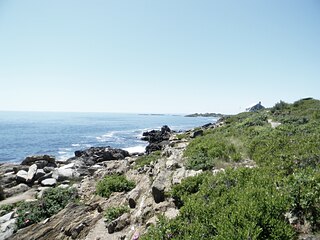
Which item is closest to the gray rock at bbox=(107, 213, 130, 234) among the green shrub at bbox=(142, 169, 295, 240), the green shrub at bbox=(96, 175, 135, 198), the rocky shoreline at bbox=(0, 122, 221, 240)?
the rocky shoreline at bbox=(0, 122, 221, 240)

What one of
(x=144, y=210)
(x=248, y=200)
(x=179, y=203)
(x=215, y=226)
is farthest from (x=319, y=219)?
(x=144, y=210)

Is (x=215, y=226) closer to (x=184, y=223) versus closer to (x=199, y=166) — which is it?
(x=184, y=223)

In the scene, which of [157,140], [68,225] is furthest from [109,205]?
[157,140]

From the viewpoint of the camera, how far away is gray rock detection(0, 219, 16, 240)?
44.8 feet

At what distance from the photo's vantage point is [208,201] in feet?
24.8

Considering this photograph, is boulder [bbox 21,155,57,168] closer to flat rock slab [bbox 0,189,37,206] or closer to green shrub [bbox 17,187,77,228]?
flat rock slab [bbox 0,189,37,206]

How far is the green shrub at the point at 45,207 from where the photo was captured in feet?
48.4

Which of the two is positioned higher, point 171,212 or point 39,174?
point 171,212

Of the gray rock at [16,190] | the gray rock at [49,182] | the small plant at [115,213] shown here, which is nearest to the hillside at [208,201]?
the small plant at [115,213]

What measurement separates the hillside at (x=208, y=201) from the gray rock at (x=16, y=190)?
7.63 ft

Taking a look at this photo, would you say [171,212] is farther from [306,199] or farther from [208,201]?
[306,199]

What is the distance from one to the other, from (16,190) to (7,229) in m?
9.53

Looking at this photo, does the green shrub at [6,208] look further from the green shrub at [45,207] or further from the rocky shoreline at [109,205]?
the green shrub at [45,207]

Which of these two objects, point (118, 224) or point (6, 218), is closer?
point (118, 224)
